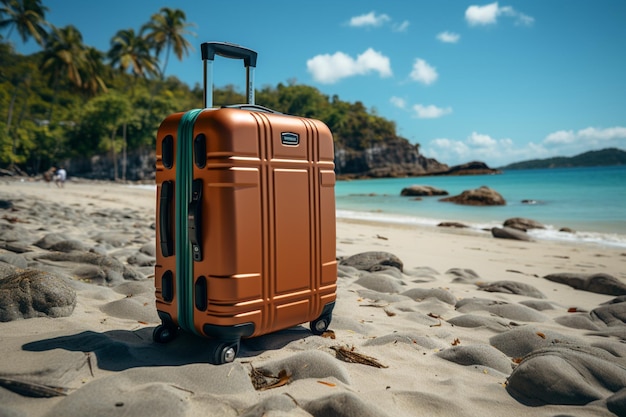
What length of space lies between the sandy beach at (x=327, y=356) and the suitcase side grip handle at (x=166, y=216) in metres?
0.53

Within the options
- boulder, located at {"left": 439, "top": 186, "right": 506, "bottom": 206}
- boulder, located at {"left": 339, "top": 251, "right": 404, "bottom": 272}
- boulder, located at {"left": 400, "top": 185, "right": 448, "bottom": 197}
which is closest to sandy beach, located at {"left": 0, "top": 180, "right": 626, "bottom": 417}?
A: boulder, located at {"left": 339, "top": 251, "right": 404, "bottom": 272}

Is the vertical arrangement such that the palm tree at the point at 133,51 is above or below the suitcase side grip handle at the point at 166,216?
above

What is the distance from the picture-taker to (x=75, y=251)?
15.2 ft

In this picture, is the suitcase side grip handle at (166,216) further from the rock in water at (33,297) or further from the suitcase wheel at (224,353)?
the rock in water at (33,297)

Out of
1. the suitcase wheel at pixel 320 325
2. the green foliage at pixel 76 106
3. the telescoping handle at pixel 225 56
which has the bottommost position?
the suitcase wheel at pixel 320 325

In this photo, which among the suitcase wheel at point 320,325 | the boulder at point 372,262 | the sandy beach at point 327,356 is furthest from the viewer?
the boulder at point 372,262

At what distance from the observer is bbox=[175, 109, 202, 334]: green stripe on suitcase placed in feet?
7.49

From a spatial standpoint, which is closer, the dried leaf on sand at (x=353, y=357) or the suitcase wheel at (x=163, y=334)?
the dried leaf on sand at (x=353, y=357)

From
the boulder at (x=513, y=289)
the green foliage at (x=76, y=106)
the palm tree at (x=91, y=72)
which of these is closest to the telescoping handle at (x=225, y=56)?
the boulder at (x=513, y=289)

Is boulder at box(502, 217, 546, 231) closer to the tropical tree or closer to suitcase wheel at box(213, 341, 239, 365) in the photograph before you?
suitcase wheel at box(213, 341, 239, 365)

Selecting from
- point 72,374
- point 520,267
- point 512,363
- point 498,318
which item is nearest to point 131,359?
point 72,374

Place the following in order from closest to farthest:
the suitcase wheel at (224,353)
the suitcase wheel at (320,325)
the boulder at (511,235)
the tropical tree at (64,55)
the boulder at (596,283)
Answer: the suitcase wheel at (224,353), the suitcase wheel at (320,325), the boulder at (596,283), the boulder at (511,235), the tropical tree at (64,55)

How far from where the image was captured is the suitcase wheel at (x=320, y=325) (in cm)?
280

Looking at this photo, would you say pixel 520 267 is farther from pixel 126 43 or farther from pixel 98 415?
pixel 126 43
